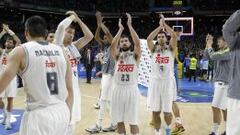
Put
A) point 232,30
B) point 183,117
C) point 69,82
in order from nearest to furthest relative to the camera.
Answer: point 69,82, point 232,30, point 183,117

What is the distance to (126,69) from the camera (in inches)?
264

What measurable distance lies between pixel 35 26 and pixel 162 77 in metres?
4.33

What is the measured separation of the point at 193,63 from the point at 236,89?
15.7m

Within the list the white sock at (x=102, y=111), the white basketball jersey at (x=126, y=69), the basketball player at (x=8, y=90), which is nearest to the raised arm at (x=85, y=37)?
the white basketball jersey at (x=126, y=69)

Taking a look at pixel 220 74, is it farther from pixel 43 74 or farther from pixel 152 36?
pixel 43 74

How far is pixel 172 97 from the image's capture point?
761 cm

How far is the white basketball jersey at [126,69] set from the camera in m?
6.66

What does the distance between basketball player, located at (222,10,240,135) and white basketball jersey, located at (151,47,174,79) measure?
283 cm

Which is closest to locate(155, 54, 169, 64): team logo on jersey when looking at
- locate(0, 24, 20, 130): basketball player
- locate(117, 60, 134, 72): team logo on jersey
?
locate(117, 60, 134, 72): team logo on jersey

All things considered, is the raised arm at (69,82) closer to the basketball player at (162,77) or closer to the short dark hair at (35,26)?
the short dark hair at (35,26)

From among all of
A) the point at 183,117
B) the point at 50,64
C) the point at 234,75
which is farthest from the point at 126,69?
the point at 183,117

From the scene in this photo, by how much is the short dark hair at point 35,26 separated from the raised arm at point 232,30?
85.2 inches

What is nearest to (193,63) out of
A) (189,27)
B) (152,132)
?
(189,27)

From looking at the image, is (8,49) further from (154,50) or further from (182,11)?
(182,11)
